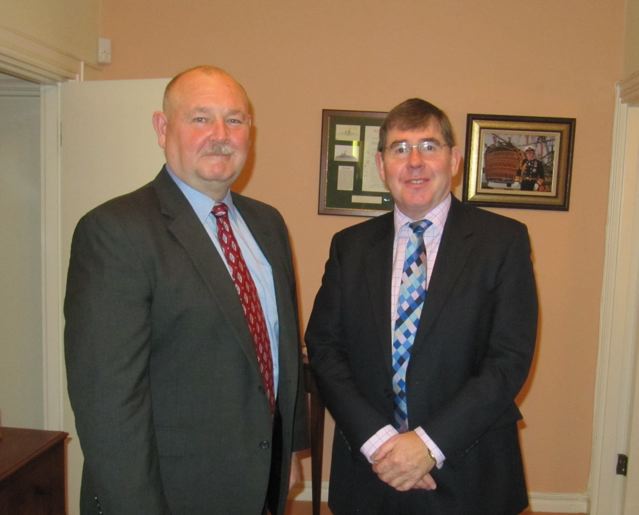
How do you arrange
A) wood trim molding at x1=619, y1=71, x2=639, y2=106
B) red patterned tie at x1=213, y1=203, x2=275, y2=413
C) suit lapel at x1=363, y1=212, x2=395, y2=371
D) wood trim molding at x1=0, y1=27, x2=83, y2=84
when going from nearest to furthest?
red patterned tie at x1=213, y1=203, x2=275, y2=413 < suit lapel at x1=363, y1=212, x2=395, y2=371 < wood trim molding at x1=0, y1=27, x2=83, y2=84 < wood trim molding at x1=619, y1=71, x2=639, y2=106

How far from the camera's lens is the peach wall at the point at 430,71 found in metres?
2.78

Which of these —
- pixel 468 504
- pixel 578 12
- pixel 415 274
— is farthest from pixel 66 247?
pixel 578 12

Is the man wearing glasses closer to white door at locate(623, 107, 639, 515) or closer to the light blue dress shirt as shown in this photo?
the light blue dress shirt

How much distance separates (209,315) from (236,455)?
359 mm

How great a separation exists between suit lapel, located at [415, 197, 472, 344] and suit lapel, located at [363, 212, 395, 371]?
0.10 m

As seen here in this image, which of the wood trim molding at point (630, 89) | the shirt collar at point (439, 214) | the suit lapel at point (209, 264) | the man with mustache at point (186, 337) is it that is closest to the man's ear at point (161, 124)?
the man with mustache at point (186, 337)

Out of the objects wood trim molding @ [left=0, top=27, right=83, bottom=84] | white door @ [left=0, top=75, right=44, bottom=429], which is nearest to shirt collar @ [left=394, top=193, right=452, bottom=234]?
wood trim molding @ [left=0, top=27, right=83, bottom=84]

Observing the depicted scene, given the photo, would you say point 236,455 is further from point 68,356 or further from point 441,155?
point 441,155

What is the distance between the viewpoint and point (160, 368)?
126cm

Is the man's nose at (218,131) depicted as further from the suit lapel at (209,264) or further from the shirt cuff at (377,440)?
the shirt cuff at (377,440)

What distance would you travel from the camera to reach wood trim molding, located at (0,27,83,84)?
2158mm

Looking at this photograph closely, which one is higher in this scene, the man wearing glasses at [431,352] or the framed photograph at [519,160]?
the framed photograph at [519,160]

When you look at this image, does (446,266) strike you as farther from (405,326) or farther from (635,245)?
(635,245)

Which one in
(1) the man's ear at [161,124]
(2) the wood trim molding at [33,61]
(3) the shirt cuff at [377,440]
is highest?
(2) the wood trim molding at [33,61]
